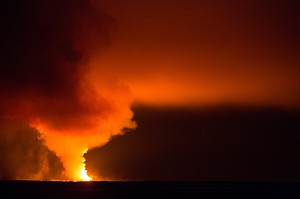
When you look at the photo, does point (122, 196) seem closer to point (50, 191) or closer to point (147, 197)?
point (147, 197)

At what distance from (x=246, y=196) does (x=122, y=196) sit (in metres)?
12.3

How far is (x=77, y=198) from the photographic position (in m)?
44.4

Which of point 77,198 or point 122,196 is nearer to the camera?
point 77,198

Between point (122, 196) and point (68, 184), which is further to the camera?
point (68, 184)

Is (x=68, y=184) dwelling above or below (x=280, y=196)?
above

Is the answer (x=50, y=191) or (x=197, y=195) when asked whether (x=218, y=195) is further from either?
(x=50, y=191)

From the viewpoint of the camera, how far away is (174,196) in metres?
48.0

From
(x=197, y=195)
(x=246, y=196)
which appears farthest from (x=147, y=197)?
(x=246, y=196)

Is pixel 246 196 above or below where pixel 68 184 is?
below

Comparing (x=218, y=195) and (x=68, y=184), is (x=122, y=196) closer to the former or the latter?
(x=218, y=195)

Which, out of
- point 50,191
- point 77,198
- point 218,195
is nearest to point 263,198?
point 218,195

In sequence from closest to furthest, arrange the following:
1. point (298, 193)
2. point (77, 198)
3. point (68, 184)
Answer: point (77, 198)
point (298, 193)
point (68, 184)

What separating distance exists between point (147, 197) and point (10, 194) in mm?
13176

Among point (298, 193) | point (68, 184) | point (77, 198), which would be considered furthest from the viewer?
point (68, 184)
